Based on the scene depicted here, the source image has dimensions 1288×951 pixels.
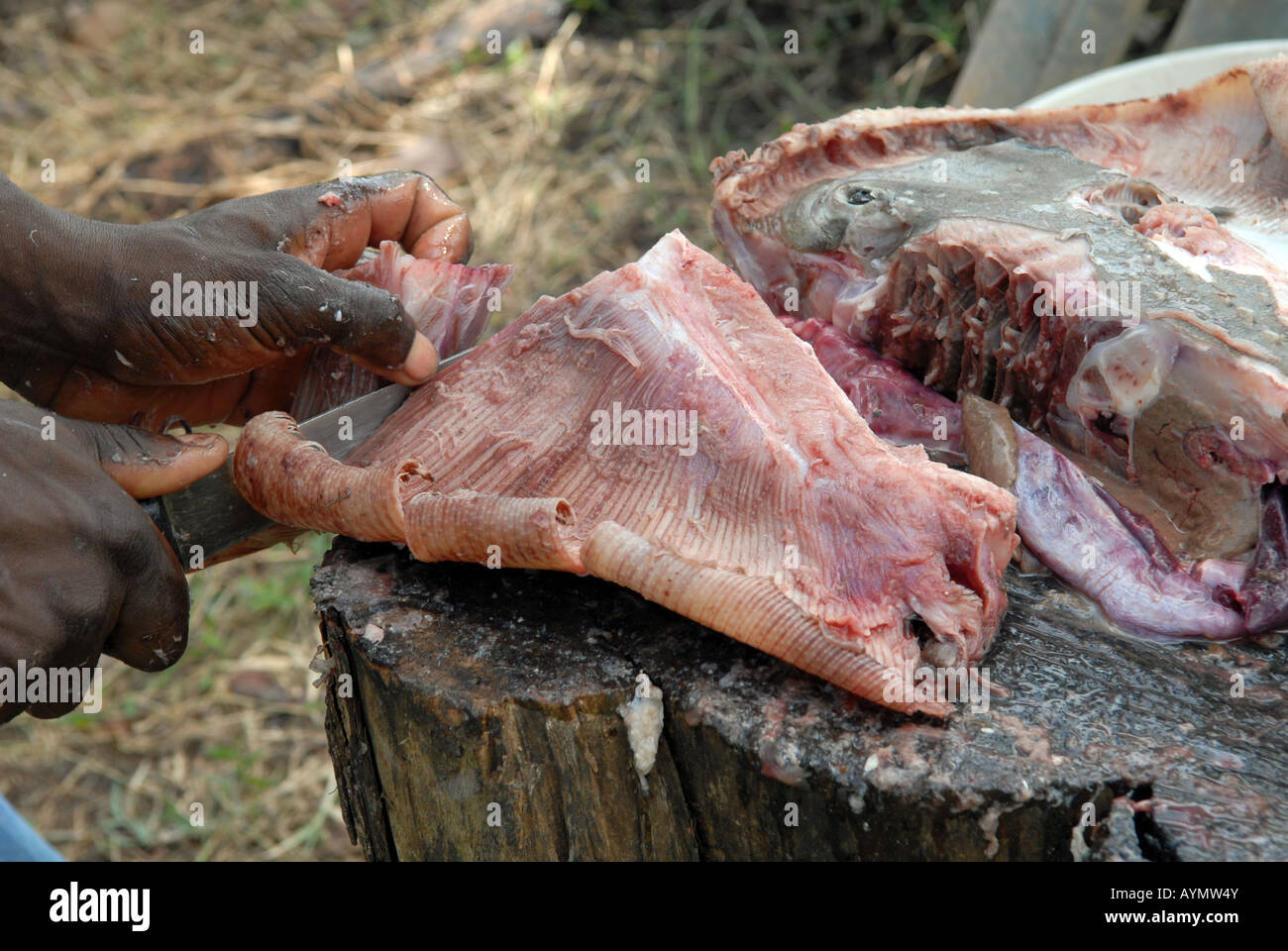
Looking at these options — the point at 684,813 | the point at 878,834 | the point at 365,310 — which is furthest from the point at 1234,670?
the point at 365,310

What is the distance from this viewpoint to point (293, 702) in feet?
13.9

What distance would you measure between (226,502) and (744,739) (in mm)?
1118

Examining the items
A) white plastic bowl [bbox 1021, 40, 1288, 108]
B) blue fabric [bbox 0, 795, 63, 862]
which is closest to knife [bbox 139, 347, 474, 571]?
blue fabric [bbox 0, 795, 63, 862]

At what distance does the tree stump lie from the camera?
1.64 metres

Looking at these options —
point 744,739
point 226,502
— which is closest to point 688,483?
point 744,739

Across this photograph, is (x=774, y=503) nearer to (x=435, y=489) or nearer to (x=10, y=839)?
(x=435, y=489)

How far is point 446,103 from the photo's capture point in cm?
628

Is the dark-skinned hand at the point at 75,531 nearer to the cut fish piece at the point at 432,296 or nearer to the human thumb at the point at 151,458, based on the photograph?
the human thumb at the point at 151,458

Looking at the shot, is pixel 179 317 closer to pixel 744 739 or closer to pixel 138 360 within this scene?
pixel 138 360

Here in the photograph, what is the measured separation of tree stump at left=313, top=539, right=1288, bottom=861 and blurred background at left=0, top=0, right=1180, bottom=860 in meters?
2.54

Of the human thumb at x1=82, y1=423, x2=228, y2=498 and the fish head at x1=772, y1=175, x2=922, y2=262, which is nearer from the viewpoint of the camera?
the human thumb at x1=82, y1=423, x2=228, y2=498

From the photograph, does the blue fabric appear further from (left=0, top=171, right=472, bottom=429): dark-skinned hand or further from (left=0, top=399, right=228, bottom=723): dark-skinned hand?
(left=0, top=171, right=472, bottom=429): dark-skinned hand

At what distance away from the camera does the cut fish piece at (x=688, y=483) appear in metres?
1.75

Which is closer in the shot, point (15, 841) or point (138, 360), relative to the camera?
point (138, 360)
